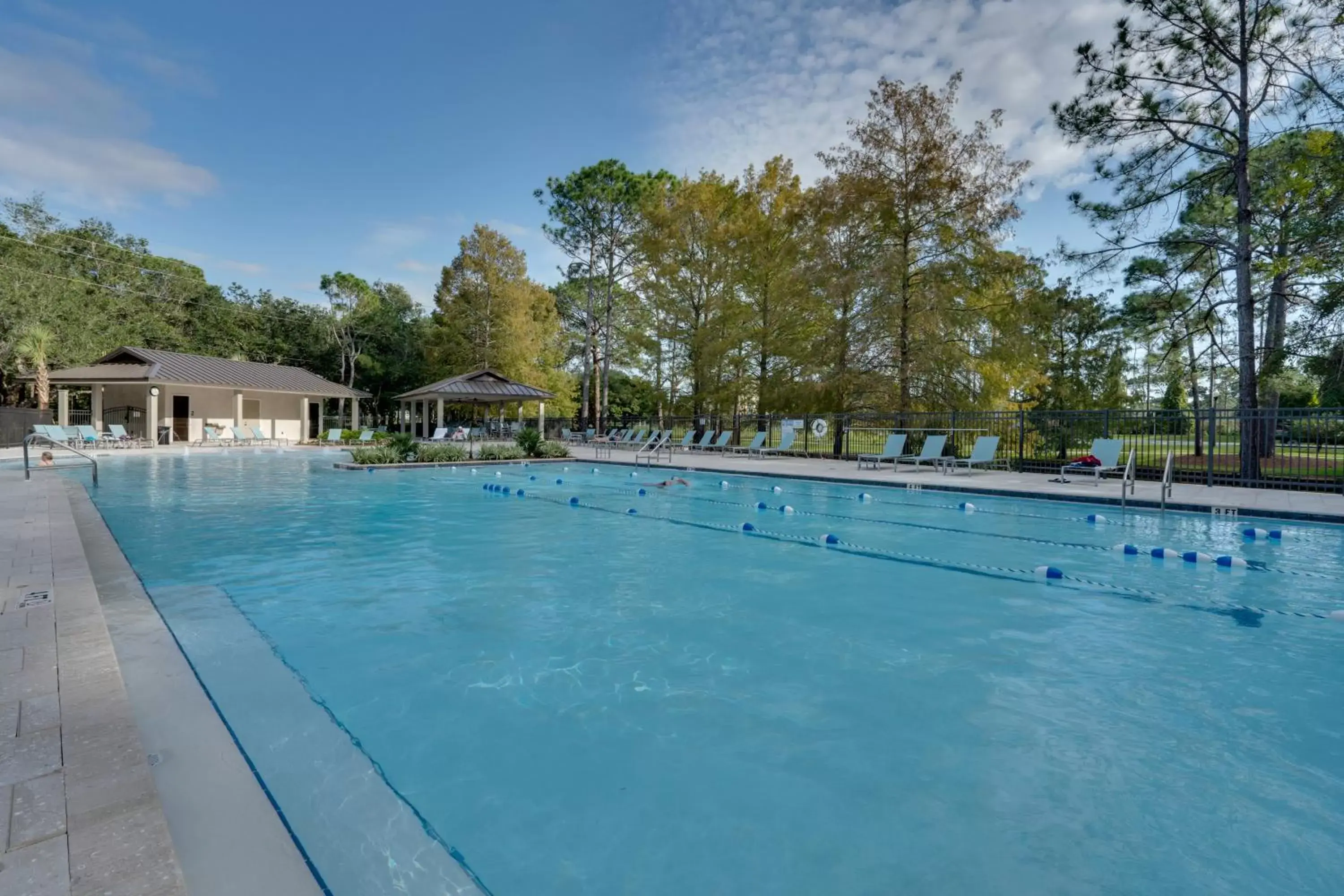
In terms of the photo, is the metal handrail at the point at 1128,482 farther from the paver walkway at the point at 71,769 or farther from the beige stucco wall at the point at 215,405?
the beige stucco wall at the point at 215,405

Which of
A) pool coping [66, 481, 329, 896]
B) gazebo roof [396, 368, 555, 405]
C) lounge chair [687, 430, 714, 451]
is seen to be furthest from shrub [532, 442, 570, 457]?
A: pool coping [66, 481, 329, 896]

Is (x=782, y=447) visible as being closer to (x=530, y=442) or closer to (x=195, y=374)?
(x=530, y=442)

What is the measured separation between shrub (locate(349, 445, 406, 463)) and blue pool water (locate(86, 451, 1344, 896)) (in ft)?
27.5

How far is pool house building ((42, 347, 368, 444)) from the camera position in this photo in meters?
23.0

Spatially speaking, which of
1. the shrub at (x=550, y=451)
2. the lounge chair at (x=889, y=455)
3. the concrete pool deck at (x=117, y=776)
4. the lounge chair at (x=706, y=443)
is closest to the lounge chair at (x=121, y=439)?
the shrub at (x=550, y=451)

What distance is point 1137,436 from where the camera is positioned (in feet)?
54.1

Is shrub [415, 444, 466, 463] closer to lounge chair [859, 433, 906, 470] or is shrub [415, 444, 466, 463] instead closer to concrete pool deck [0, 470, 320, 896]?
lounge chair [859, 433, 906, 470]

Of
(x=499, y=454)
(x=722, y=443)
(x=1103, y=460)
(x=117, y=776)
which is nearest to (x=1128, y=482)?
(x=1103, y=460)

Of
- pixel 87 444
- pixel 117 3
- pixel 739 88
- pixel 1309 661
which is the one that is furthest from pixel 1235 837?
pixel 87 444

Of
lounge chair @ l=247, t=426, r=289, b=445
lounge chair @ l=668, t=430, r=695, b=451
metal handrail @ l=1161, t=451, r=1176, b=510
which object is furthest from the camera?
lounge chair @ l=247, t=426, r=289, b=445

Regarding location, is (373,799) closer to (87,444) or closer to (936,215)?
(936,215)

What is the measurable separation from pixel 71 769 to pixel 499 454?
16.4 m

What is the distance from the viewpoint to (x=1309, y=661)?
3.89m

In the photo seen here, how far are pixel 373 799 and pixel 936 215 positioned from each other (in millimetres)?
19251
